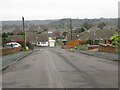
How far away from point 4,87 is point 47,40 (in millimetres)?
99657

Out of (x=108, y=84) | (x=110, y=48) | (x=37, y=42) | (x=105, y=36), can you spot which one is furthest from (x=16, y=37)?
(x=108, y=84)

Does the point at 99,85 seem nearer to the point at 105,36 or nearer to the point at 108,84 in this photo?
the point at 108,84

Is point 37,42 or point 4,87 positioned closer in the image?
point 4,87

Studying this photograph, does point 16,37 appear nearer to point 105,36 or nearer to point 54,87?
point 105,36

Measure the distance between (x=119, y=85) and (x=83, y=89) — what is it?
1.65 meters

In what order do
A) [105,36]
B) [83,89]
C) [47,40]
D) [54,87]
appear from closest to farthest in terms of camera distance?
[83,89], [54,87], [105,36], [47,40]

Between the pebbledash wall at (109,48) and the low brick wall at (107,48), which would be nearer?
the pebbledash wall at (109,48)

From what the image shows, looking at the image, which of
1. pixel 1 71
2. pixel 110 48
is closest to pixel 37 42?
pixel 110 48

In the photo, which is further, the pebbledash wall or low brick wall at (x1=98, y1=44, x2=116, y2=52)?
low brick wall at (x1=98, y1=44, x2=116, y2=52)

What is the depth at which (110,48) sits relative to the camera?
97.7ft

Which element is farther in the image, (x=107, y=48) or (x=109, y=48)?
(x=107, y=48)

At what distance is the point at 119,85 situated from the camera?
823 centimetres

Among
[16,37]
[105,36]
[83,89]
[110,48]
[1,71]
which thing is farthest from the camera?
[16,37]

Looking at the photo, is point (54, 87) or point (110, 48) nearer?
point (54, 87)
